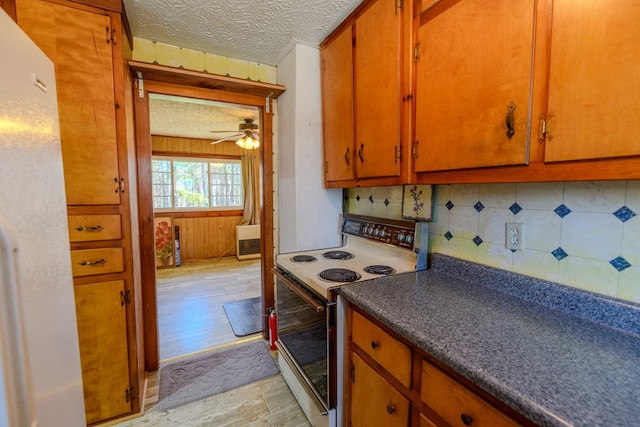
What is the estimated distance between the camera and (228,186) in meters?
5.91

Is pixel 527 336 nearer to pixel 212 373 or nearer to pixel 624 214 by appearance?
pixel 624 214

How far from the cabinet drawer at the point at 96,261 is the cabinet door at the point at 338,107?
138 centimetres

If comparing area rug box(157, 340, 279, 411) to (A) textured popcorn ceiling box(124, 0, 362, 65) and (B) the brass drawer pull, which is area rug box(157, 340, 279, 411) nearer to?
(B) the brass drawer pull

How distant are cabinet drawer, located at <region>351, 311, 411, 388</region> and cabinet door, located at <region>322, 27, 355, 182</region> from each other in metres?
0.89

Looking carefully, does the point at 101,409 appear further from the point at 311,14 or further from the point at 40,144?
the point at 311,14

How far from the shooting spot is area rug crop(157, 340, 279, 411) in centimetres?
184

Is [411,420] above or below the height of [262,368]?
above

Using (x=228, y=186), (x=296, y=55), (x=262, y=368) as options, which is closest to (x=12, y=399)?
(x=262, y=368)

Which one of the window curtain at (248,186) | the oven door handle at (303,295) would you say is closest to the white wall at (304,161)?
the oven door handle at (303,295)

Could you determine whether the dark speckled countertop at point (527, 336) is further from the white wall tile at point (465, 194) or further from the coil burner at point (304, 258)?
the coil burner at point (304, 258)

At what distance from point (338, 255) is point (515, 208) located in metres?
1.03

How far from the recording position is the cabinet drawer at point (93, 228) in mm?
1451

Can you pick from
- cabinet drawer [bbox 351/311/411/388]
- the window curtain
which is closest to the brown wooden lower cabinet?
cabinet drawer [bbox 351/311/411/388]

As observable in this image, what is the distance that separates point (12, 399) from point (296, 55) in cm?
207
